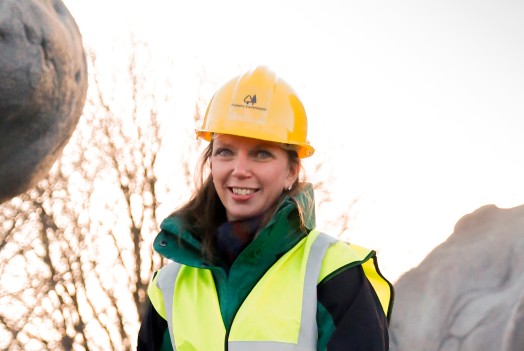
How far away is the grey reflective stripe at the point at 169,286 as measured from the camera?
337cm

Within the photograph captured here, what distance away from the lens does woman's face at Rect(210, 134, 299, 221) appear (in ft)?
10.8

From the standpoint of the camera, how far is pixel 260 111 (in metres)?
3.38

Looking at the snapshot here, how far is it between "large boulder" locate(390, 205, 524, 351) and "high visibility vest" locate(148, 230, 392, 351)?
592 cm

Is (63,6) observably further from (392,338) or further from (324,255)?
(392,338)

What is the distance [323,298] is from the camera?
10.2 feet

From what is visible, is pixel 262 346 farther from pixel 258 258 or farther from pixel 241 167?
pixel 241 167

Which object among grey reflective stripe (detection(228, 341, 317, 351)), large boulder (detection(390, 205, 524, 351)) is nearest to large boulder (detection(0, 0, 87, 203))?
grey reflective stripe (detection(228, 341, 317, 351))

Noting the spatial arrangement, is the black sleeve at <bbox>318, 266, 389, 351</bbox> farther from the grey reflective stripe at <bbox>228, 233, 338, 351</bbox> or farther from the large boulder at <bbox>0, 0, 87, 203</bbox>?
the large boulder at <bbox>0, 0, 87, 203</bbox>

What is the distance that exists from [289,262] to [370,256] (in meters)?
0.26

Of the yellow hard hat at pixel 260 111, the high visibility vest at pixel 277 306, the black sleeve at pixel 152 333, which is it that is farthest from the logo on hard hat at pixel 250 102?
the black sleeve at pixel 152 333

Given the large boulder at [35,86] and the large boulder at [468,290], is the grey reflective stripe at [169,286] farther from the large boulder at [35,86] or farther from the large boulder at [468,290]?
the large boulder at [468,290]

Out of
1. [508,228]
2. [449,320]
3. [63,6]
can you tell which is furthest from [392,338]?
[63,6]

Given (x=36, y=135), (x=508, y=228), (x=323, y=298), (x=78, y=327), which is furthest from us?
(x=78, y=327)

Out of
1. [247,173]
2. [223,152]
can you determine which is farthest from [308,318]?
[223,152]
